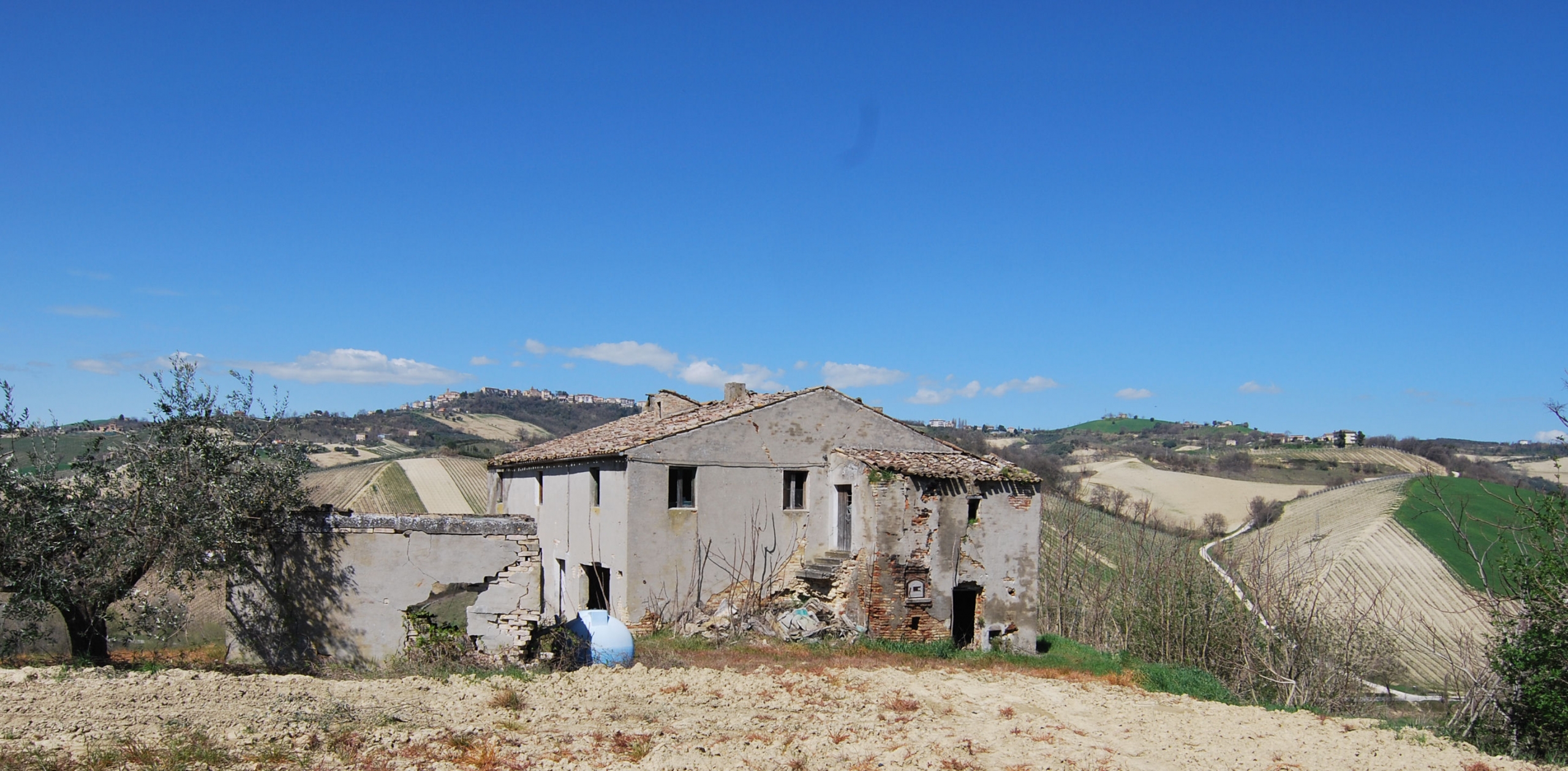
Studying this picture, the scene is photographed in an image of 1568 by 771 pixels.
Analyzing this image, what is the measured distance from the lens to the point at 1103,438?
14050 centimetres

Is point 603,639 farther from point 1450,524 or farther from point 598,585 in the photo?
point 1450,524

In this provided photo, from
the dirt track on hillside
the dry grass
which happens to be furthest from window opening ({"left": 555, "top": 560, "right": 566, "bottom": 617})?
the dirt track on hillside

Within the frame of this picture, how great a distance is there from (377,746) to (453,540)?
546 centimetres

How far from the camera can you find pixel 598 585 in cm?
2309

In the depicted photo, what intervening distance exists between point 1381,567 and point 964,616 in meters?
25.4

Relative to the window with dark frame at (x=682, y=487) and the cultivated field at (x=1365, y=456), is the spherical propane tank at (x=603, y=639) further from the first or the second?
the cultivated field at (x=1365, y=456)

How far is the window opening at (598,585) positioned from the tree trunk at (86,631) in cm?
983

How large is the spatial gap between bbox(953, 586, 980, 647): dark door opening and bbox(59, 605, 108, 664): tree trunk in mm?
15795

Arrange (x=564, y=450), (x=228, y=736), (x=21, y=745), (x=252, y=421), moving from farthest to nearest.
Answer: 1. (x=564, y=450)
2. (x=252, y=421)
3. (x=228, y=736)
4. (x=21, y=745)

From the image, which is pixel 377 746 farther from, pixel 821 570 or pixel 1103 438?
pixel 1103 438

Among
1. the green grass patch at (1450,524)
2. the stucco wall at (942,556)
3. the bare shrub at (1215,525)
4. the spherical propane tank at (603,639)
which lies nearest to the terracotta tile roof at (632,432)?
the stucco wall at (942,556)

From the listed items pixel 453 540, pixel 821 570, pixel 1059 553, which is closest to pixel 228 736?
pixel 453 540

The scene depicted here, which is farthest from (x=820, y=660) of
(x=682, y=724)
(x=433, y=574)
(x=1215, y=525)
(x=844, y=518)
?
(x=1215, y=525)

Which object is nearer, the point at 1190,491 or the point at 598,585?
the point at 598,585
